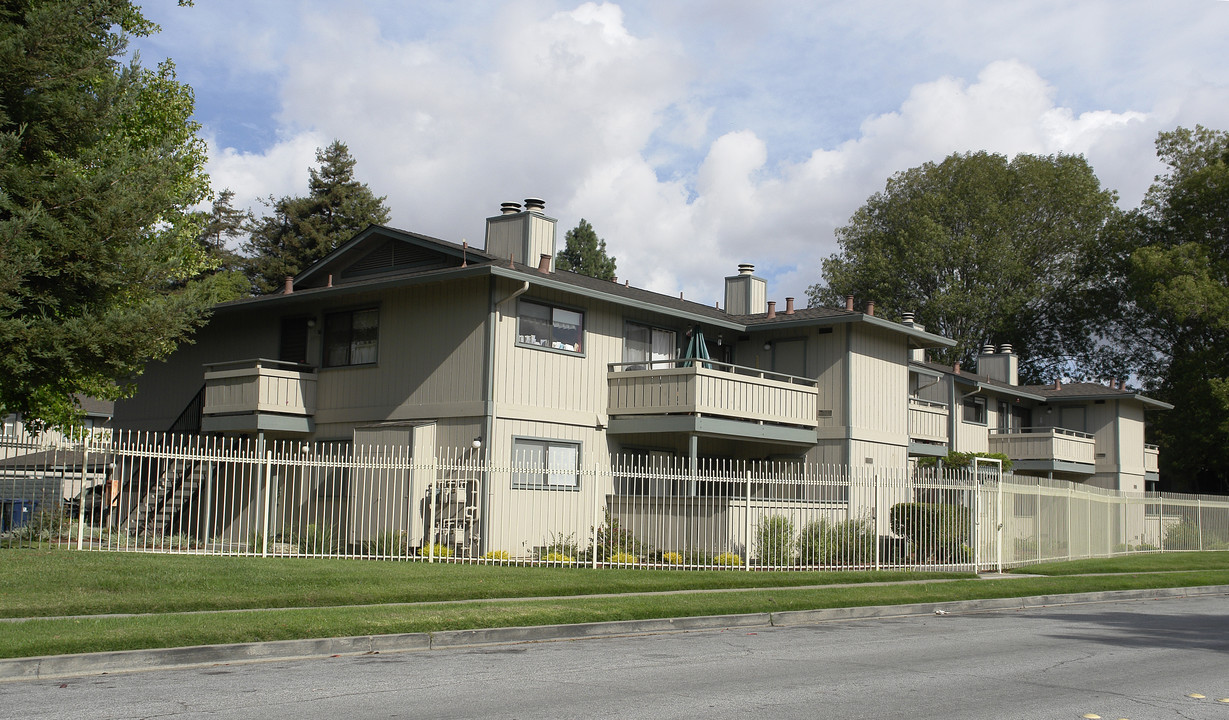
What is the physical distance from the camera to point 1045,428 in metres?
41.6

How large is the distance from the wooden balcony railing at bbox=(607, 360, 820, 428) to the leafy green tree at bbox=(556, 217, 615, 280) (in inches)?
1791

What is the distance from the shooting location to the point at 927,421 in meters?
33.1

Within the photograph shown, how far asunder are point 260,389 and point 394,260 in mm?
4299

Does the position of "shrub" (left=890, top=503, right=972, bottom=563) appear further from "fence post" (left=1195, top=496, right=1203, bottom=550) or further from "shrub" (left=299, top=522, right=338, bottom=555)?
"fence post" (left=1195, top=496, right=1203, bottom=550)

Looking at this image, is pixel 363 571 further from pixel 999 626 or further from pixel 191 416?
pixel 191 416

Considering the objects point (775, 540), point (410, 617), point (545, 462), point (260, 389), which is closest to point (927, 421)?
point (775, 540)

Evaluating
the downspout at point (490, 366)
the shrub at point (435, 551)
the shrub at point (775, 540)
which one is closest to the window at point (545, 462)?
the downspout at point (490, 366)

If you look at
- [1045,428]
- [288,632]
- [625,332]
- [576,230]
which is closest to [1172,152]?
[1045,428]

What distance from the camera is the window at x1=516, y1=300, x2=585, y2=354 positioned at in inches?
927

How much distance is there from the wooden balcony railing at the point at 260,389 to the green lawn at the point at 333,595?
23.7 feet

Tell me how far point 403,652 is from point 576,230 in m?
62.3

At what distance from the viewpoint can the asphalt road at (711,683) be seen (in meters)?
8.36

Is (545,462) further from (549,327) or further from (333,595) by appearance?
(333,595)

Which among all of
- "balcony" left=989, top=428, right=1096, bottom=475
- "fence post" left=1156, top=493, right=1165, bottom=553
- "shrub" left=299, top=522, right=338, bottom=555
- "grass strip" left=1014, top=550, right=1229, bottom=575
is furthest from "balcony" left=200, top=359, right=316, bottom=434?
"balcony" left=989, top=428, right=1096, bottom=475
